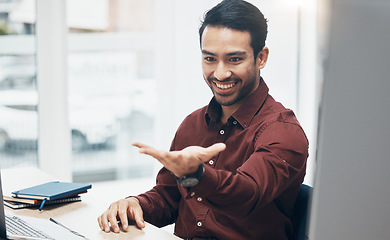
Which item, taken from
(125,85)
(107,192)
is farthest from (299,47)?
(107,192)

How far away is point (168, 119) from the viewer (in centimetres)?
311

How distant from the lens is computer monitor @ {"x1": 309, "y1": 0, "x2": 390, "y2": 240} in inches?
14.4

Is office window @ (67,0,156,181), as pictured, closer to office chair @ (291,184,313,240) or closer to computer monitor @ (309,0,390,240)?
office chair @ (291,184,313,240)

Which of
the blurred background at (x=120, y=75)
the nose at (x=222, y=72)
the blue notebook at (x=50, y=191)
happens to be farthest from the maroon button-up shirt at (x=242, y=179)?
the blurred background at (x=120, y=75)

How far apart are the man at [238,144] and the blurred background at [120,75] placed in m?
1.63

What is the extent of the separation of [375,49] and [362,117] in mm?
58

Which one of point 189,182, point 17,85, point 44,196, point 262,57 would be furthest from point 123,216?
point 17,85

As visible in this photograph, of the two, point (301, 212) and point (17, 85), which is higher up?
point (17, 85)

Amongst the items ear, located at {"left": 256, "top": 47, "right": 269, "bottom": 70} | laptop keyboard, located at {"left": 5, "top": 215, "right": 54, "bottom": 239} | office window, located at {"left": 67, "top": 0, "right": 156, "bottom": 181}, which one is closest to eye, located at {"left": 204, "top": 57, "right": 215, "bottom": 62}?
ear, located at {"left": 256, "top": 47, "right": 269, "bottom": 70}

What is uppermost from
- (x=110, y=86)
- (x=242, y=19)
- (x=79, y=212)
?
(x=242, y=19)

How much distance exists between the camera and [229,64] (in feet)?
4.39

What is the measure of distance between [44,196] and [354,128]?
1164 millimetres

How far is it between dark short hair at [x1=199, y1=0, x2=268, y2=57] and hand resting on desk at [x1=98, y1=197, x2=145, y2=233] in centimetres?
58

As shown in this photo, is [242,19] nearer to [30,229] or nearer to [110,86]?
[30,229]
